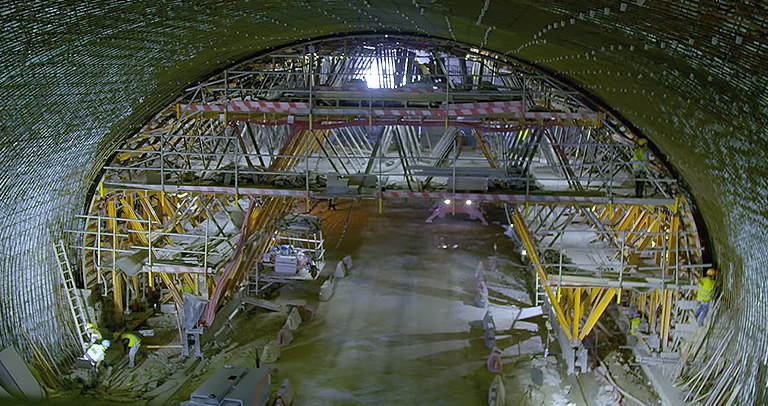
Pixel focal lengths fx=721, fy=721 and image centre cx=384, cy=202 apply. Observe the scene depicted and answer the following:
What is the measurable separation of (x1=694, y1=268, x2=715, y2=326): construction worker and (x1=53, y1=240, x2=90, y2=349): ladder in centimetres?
1158

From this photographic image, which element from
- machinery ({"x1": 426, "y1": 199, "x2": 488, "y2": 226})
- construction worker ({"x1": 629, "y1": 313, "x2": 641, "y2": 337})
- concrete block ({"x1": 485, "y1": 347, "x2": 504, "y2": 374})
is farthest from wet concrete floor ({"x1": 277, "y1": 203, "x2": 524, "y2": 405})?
construction worker ({"x1": 629, "y1": 313, "x2": 641, "y2": 337})

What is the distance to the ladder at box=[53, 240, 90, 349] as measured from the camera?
14000mm

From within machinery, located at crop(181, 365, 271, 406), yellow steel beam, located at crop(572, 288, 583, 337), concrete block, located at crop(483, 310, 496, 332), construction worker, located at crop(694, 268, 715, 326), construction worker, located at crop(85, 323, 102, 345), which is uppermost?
construction worker, located at crop(694, 268, 715, 326)

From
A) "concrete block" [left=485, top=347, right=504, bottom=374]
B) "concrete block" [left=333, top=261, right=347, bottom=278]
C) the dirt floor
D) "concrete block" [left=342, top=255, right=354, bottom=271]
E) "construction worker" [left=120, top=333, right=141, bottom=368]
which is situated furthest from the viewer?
"concrete block" [left=342, top=255, right=354, bottom=271]

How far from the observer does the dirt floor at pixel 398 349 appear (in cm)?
1305

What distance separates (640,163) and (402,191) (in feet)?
14.9

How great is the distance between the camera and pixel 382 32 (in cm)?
1405

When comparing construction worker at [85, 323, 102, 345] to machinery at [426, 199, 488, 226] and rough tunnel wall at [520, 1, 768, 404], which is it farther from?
machinery at [426, 199, 488, 226]

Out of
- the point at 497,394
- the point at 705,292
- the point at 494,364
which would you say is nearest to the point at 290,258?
the point at 494,364

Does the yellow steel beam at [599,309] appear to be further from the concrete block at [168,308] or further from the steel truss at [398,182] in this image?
the concrete block at [168,308]

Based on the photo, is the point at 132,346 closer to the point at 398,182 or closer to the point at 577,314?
the point at 398,182

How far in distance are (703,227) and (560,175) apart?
4210 millimetres

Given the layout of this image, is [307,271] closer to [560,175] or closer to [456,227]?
[560,175]

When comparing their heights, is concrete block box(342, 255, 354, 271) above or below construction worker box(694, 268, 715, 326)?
below
